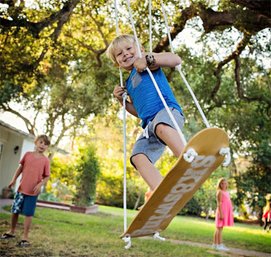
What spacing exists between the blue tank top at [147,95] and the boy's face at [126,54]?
7 centimetres

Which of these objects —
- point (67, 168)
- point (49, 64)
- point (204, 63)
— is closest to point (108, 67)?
point (49, 64)

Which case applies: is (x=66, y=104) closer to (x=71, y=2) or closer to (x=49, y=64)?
(x=49, y=64)

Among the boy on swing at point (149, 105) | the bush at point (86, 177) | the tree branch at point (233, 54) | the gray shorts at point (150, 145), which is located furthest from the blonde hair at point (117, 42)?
the bush at point (86, 177)

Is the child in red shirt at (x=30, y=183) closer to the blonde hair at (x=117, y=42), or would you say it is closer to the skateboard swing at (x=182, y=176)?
the blonde hair at (x=117, y=42)

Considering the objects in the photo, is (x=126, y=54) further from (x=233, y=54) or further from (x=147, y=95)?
(x=233, y=54)

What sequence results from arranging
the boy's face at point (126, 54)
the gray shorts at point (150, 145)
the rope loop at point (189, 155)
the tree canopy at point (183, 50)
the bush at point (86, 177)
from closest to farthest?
the rope loop at point (189, 155) < the gray shorts at point (150, 145) < the boy's face at point (126, 54) < the tree canopy at point (183, 50) < the bush at point (86, 177)

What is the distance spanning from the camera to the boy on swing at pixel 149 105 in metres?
2.50

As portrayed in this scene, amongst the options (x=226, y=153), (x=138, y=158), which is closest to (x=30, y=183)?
(x=138, y=158)

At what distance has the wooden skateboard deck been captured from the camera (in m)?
2.09

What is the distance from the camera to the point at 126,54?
280 cm

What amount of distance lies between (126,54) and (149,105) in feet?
1.40

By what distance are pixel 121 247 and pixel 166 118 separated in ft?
11.6

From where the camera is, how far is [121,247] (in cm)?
556

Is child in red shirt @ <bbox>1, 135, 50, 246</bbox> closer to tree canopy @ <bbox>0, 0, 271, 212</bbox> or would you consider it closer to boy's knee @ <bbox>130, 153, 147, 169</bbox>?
tree canopy @ <bbox>0, 0, 271, 212</bbox>
